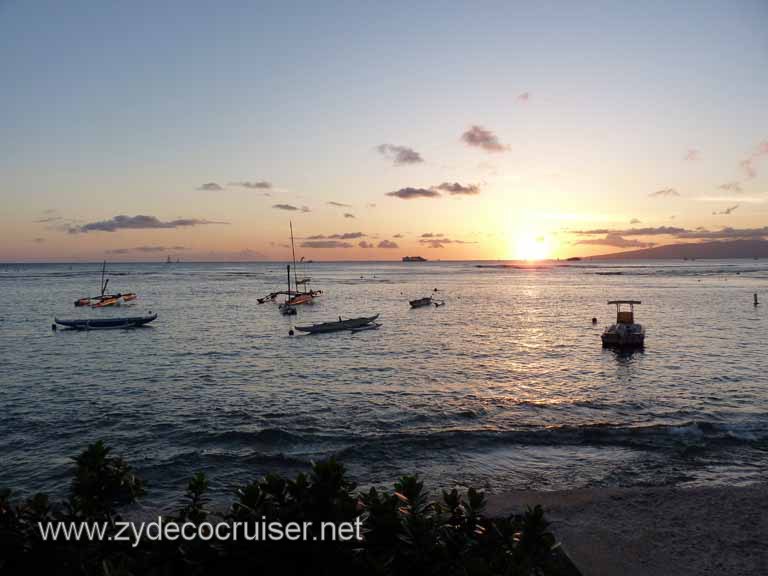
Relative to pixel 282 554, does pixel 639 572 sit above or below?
below

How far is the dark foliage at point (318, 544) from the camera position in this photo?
592 cm

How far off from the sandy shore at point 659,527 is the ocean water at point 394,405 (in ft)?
5.49

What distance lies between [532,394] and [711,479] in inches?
430

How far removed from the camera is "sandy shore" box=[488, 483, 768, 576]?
384 inches

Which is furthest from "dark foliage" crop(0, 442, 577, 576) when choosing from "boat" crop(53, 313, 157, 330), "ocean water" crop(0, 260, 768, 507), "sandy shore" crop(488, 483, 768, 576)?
"boat" crop(53, 313, 157, 330)

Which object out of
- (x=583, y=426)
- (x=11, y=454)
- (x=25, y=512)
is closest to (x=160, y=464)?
(x=11, y=454)

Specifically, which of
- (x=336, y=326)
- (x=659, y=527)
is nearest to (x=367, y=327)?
(x=336, y=326)

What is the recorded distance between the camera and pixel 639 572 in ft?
31.2

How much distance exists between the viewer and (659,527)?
36.8 ft

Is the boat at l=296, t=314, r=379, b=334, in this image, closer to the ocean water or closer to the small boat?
the small boat

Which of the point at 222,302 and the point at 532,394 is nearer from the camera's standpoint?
the point at 532,394

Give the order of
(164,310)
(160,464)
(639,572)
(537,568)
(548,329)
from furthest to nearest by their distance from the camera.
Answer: (164,310) → (548,329) → (160,464) → (639,572) → (537,568)

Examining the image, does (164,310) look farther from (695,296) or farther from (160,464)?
(695,296)

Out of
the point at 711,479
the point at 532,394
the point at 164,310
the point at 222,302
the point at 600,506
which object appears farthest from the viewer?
the point at 222,302
